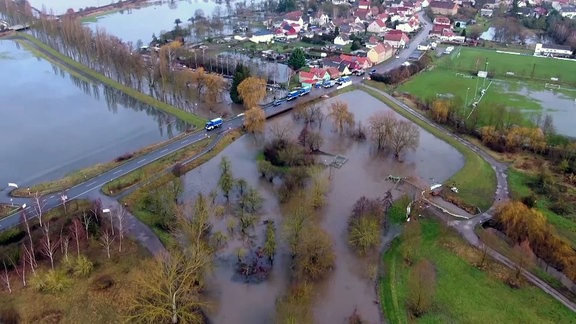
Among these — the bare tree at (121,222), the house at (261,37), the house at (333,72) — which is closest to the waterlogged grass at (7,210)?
the bare tree at (121,222)

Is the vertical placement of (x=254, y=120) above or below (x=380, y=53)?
below

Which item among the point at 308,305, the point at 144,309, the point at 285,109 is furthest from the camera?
the point at 285,109

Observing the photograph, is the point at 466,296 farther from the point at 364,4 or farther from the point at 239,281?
the point at 364,4

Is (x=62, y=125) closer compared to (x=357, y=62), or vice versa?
(x=62, y=125)

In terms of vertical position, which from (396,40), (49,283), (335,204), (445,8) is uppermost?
(445,8)

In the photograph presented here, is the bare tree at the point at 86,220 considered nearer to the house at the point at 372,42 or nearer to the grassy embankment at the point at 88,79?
the grassy embankment at the point at 88,79

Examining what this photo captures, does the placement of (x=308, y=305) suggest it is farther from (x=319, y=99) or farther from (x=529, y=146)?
(x=319, y=99)

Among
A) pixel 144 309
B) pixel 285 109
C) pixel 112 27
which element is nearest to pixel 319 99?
pixel 285 109

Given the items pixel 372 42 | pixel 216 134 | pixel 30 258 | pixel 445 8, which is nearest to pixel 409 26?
pixel 372 42
